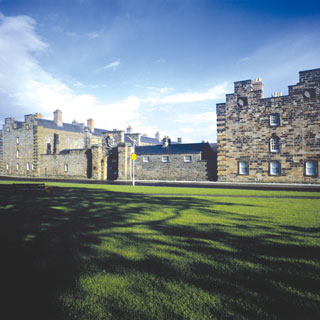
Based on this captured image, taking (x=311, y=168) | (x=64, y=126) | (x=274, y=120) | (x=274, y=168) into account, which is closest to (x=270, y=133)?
(x=274, y=120)

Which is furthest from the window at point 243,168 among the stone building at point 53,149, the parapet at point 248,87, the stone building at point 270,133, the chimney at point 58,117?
the chimney at point 58,117

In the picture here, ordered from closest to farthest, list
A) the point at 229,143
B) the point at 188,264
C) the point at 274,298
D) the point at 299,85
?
the point at 274,298, the point at 188,264, the point at 299,85, the point at 229,143

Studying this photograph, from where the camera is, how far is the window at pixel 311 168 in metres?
23.9

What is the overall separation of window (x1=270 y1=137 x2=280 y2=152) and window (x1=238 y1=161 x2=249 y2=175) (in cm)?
330

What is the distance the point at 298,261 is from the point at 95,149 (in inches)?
1372

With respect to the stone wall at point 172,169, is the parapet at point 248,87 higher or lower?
higher

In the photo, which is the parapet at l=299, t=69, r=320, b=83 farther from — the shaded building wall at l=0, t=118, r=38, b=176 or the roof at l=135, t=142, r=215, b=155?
the shaded building wall at l=0, t=118, r=38, b=176

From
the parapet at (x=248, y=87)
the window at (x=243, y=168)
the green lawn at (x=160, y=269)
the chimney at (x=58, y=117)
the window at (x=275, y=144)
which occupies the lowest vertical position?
the green lawn at (x=160, y=269)

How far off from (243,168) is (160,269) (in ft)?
83.8

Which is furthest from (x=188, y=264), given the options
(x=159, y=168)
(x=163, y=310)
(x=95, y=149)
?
(x=95, y=149)

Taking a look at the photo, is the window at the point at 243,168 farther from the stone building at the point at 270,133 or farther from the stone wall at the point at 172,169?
the stone wall at the point at 172,169

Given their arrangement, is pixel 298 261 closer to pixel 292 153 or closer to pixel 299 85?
pixel 292 153

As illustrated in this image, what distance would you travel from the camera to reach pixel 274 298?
3035mm

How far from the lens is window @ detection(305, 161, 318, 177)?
78.4 feet
